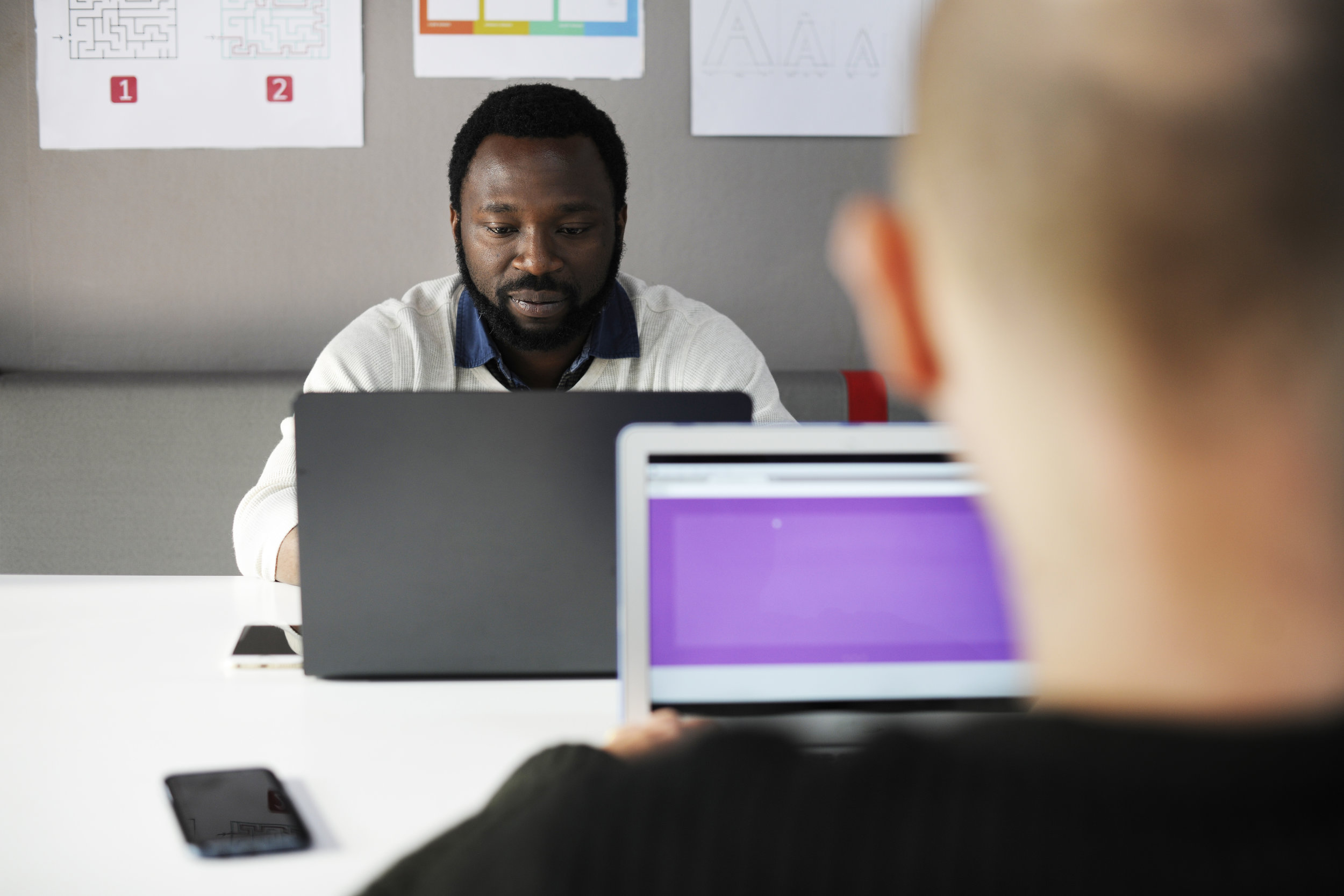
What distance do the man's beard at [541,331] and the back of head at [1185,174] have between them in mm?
1472

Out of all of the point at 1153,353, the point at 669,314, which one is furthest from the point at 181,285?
the point at 1153,353

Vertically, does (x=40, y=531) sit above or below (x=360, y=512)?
below

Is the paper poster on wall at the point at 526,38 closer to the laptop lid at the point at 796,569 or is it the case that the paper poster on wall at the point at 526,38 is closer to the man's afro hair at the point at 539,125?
the man's afro hair at the point at 539,125

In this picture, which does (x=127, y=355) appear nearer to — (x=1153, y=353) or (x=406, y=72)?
(x=406, y=72)

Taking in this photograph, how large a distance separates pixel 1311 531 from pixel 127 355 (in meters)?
2.29

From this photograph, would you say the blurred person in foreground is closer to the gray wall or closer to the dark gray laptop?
the dark gray laptop

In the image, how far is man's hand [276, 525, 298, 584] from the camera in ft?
4.22

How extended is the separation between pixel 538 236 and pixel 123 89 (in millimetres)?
1003

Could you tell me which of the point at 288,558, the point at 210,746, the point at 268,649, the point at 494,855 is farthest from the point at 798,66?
the point at 494,855

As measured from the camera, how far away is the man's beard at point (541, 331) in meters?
1.72

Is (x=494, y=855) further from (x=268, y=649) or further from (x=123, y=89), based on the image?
(x=123, y=89)

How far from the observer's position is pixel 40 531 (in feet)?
6.76

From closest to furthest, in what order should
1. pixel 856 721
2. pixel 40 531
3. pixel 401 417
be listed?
pixel 856 721 < pixel 401 417 < pixel 40 531

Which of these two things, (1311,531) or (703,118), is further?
(703,118)
